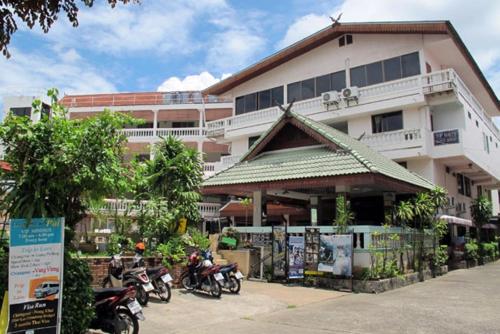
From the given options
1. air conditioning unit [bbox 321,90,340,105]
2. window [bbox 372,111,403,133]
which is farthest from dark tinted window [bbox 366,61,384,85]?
window [bbox 372,111,403,133]

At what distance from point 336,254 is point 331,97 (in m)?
12.4

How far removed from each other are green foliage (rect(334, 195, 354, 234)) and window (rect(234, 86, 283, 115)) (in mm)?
14278

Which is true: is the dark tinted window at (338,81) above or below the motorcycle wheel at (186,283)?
above

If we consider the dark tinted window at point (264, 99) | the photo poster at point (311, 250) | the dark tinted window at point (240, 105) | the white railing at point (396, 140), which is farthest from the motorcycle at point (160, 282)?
the dark tinted window at point (240, 105)

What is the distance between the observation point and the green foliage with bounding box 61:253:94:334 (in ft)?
19.4

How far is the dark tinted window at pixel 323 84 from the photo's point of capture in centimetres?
2483

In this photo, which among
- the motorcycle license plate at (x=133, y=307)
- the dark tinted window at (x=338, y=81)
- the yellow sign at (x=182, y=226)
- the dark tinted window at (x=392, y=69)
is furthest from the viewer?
the dark tinted window at (x=338, y=81)

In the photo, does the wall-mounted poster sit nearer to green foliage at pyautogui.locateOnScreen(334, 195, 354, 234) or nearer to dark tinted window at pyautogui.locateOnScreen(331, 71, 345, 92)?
green foliage at pyautogui.locateOnScreen(334, 195, 354, 234)

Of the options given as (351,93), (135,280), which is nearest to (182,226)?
(135,280)

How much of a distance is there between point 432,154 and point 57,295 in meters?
18.2

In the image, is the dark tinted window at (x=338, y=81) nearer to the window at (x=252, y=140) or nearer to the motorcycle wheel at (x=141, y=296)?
the window at (x=252, y=140)

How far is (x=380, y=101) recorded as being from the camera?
21359 mm

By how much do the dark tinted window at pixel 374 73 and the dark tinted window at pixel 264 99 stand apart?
6537mm

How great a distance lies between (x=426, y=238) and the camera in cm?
1586
